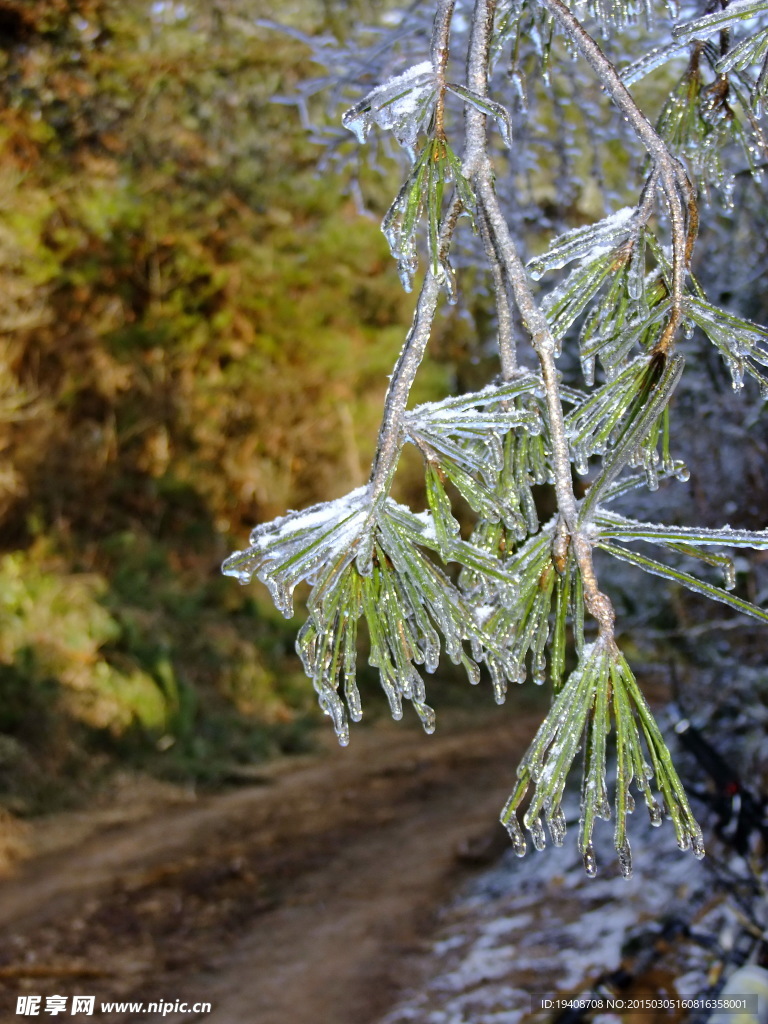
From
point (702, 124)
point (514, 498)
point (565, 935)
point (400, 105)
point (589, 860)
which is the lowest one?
point (565, 935)

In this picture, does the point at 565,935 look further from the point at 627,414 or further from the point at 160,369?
the point at 160,369

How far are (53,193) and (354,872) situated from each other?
6386mm

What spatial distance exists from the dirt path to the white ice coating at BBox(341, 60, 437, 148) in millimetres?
3489

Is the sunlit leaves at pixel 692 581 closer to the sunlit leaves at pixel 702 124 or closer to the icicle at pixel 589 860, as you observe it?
the icicle at pixel 589 860

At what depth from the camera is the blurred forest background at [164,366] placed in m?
6.83

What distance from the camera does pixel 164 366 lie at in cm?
1009

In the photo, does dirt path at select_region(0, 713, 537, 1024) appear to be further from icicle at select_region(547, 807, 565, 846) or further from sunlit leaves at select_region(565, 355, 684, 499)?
sunlit leaves at select_region(565, 355, 684, 499)

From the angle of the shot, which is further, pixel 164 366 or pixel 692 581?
pixel 164 366

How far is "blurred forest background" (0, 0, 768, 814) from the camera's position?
6.83m

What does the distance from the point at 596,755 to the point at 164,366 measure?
973 cm

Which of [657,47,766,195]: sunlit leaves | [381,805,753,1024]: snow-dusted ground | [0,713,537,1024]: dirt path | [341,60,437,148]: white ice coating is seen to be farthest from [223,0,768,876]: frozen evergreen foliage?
[0,713,537,1024]: dirt path

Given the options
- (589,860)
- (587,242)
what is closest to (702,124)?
(587,242)

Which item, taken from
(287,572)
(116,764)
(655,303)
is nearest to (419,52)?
(655,303)

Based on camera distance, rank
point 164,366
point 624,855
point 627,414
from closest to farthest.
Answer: point 624,855
point 627,414
point 164,366
